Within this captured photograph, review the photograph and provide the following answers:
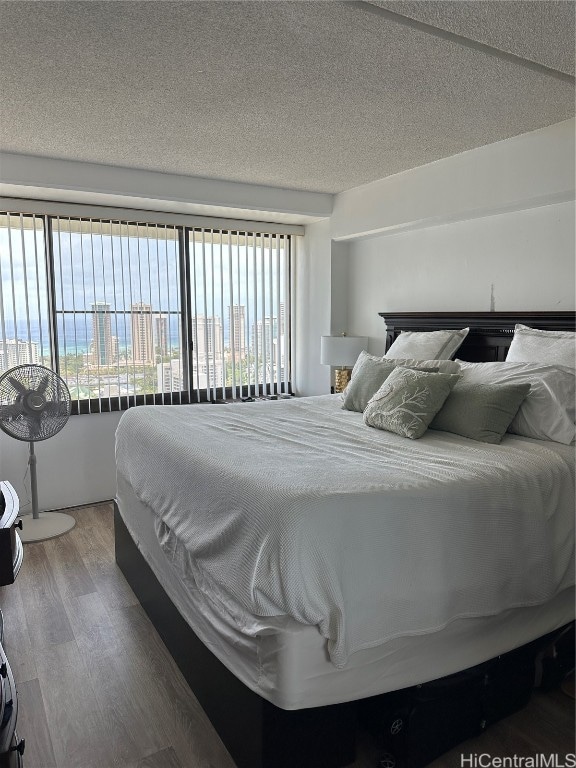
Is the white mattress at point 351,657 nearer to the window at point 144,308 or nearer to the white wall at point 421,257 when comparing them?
the white wall at point 421,257

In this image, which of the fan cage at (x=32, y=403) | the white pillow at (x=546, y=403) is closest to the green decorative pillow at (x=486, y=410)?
the white pillow at (x=546, y=403)

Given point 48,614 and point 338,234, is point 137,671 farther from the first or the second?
point 338,234

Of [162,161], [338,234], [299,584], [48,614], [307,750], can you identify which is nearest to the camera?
[299,584]

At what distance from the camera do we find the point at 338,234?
458cm

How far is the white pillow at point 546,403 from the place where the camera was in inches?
93.8

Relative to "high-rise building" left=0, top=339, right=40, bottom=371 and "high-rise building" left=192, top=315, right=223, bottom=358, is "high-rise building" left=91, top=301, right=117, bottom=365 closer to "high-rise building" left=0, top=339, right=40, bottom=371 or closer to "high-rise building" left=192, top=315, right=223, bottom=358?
"high-rise building" left=0, top=339, right=40, bottom=371

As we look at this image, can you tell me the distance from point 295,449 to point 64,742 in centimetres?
132

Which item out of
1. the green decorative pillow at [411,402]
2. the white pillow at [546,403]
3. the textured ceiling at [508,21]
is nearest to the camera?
the textured ceiling at [508,21]

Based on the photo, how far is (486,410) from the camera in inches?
97.0

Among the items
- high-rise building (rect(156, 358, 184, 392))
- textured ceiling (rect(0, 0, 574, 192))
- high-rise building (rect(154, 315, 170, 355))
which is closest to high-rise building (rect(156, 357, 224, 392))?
high-rise building (rect(156, 358, 184, 392))

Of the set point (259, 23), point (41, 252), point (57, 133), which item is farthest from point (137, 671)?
point (41, 252)

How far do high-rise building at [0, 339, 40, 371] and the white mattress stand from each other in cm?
253

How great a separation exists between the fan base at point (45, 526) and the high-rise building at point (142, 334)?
131 centimetres

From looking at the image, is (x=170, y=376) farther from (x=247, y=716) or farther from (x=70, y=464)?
(x=247, y=716)
